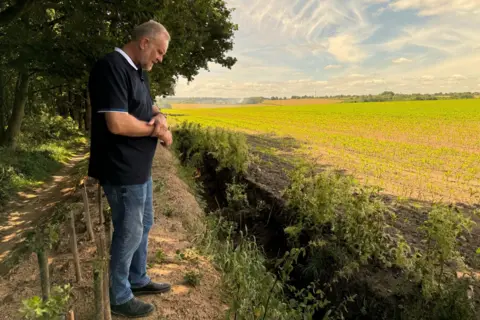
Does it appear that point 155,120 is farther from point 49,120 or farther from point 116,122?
point 49,120

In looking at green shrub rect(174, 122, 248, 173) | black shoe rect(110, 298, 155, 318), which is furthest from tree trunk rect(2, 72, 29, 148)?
black shoe rect(110, 298, 155, 318)

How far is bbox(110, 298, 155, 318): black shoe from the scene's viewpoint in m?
3.01

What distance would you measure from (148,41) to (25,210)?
6.98 metres

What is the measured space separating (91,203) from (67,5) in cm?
470

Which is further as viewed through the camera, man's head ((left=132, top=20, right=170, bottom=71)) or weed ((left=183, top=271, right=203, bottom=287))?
weed ((left=183, top=271, right=203, bottom=287))

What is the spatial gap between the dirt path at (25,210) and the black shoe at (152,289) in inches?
95.7

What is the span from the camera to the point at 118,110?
8.25ft

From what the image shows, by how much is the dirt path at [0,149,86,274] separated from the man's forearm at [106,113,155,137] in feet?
11.3

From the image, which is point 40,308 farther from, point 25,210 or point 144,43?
point 25,210

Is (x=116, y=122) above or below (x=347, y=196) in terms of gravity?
above

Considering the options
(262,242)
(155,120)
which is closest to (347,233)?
(262,242)

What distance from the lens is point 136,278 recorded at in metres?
3.38

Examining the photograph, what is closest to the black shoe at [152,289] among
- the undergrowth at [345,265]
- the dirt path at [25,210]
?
the undergrowth at [345,265]

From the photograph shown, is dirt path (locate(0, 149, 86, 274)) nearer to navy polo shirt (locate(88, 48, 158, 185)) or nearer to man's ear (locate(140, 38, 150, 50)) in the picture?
navy polo shirt (locate(88, 48, 158, 185))
